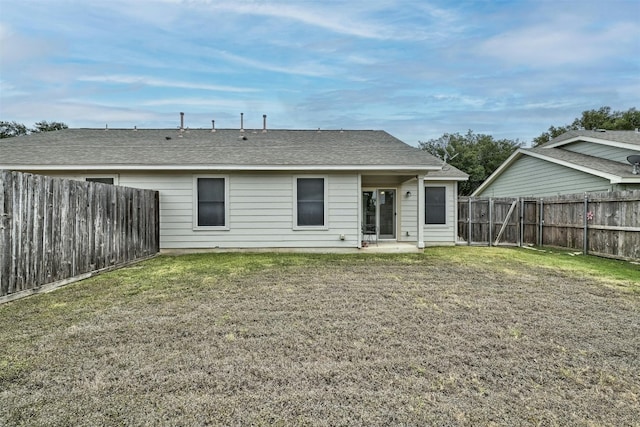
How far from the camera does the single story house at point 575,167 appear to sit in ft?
37.0

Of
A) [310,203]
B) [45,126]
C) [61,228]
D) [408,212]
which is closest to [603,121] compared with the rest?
[408,212]

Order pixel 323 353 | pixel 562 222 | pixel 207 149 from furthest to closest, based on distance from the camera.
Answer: pixel 562 222 < pixel 207 149 < pixel 323 353

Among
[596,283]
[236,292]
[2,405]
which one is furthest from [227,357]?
[596,283]

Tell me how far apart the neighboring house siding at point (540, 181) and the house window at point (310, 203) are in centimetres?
915

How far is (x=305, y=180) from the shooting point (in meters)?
10.1

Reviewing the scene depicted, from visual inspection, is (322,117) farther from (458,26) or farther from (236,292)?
(236,292)

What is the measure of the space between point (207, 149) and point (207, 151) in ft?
0.85

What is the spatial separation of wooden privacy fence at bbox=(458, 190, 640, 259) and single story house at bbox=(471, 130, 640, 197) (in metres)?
1.35

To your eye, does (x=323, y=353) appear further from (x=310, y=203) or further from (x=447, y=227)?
(x=447, y=227)

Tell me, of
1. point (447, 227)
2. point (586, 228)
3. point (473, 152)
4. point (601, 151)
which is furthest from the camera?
point (473, 152)

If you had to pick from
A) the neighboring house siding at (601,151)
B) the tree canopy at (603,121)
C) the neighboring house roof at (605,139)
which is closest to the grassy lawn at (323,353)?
the neighboring house roof at (605,139)

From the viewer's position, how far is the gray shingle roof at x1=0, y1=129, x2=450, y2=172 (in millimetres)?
9633

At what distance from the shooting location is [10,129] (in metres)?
27.6

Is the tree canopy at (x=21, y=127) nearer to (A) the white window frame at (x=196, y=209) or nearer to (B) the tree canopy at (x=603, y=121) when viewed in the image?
(A) the white window frame at (x=196, y=209)
